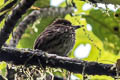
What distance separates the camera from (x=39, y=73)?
2994 millimetres

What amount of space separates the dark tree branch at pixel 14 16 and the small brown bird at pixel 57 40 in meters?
Result: 1.12

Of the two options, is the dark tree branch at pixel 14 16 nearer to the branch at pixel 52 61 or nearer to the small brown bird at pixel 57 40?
the branch at pixel 52 61

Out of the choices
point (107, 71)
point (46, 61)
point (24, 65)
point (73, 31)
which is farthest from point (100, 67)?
point (73, 31)

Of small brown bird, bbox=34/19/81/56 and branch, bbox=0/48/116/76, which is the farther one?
small brown bird, bbox=34/19/81/56

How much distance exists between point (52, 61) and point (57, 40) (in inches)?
39.9

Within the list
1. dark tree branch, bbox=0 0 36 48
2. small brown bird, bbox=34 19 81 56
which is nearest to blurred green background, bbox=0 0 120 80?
small brown bird, bbox=34 19 81 56

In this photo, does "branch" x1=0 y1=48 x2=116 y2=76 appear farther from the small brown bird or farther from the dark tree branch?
the small brown bird

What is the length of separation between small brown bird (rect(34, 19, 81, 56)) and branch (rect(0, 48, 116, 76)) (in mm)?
→ 861

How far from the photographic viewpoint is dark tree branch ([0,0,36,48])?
2047 mm

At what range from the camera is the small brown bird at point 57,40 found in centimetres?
356

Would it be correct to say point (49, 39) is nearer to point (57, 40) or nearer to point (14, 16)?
point (57, 40)

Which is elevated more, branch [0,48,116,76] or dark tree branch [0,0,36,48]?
dark tree branch [0,0,36,48]

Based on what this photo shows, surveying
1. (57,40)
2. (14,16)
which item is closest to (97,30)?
(57,40)

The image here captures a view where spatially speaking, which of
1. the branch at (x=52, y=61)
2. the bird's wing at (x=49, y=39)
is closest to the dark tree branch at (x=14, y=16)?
the branch at (x=52, y=61)
